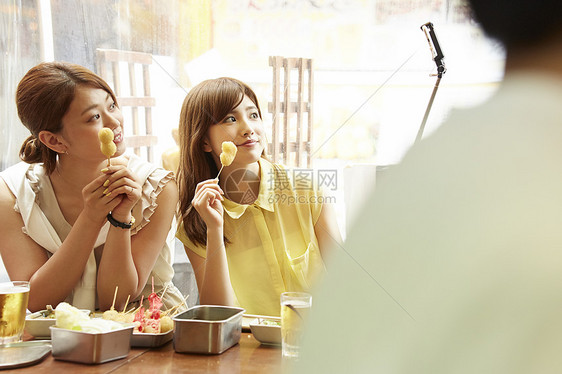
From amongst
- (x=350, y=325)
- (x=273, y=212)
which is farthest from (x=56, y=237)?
(x=350, y=325)

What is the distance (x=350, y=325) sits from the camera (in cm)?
35

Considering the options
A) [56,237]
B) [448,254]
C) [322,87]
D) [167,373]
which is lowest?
[167,373]

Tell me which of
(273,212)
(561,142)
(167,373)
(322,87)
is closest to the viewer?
(561,142)

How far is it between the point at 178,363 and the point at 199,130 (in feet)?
2.80

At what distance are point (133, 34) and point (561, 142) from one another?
1.72 metres

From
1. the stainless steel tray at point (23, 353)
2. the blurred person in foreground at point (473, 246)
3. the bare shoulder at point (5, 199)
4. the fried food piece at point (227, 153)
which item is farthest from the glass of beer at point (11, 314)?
the blurred person in foreground at point (473, 246)

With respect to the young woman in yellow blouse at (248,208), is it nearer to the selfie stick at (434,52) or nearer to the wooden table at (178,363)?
the selfie stick at (434,52)

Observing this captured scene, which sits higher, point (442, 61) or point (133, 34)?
point (133, 34)

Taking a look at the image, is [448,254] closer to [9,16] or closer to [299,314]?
[299,314]

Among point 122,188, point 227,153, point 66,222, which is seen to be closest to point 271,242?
point 227,153

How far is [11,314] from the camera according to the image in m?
1.09

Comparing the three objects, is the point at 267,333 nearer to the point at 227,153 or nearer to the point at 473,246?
the point at 227,153

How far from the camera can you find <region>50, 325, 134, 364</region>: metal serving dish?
0.98 m

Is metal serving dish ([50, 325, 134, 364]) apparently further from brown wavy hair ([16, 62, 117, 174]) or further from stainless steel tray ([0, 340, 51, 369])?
brown wavy hair ([16, 62, 117, 174])
